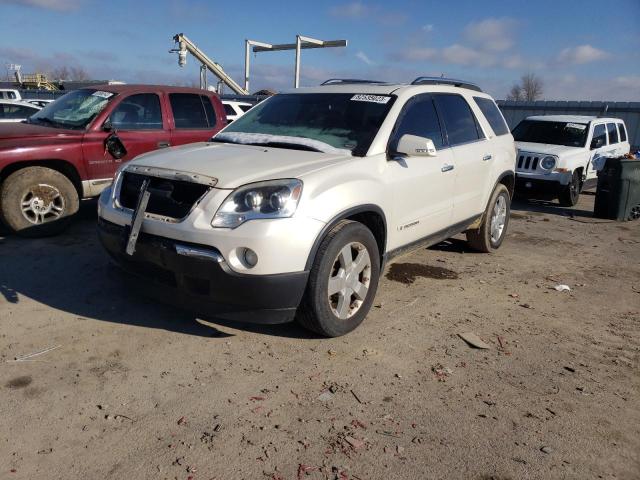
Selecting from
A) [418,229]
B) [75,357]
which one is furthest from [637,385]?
[75,357]

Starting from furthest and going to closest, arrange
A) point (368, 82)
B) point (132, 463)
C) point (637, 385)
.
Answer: point (368, 82)
point (637, 385)
point (132, 463)

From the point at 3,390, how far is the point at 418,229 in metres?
3.24

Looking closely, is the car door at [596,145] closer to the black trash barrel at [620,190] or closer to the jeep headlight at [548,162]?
the jeep headlight at [548,162]

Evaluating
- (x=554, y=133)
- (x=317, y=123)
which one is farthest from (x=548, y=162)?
(x=317, y=123)

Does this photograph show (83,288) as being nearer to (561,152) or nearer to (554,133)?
(561,152)

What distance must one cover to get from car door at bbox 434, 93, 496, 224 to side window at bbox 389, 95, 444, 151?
0.16m

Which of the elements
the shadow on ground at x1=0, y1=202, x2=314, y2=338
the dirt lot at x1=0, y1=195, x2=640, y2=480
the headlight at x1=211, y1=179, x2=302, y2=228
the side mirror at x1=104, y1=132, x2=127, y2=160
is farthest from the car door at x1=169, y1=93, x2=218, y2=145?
the headlight at x1=211, y1=179, x2=302, y2=228

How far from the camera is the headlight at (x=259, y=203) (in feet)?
10.6

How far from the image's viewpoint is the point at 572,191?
10.4m

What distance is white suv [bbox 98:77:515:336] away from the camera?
3.25m

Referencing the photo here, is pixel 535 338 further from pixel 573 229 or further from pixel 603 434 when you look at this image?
pixel 573 229

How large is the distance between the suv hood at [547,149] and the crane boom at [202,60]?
86.5ft

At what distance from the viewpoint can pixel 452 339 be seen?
3.96m

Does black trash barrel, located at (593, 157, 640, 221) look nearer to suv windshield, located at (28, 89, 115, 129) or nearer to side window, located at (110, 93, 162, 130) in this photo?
side window, located at (110, 93, 162, 130)
